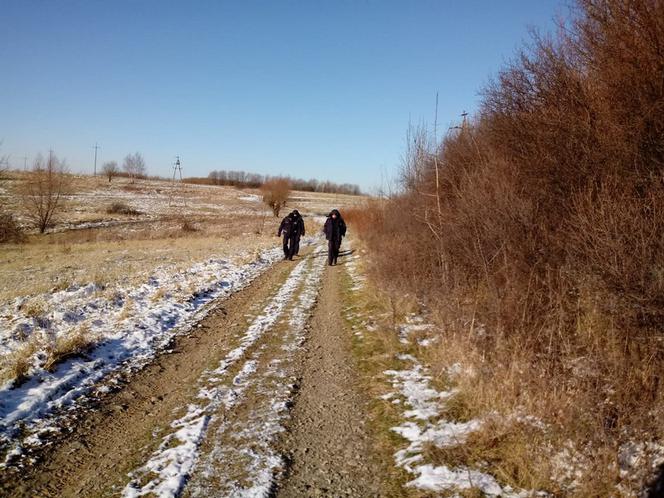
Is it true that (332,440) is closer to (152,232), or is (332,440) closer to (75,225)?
(152,232)

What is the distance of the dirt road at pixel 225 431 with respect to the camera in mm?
3480

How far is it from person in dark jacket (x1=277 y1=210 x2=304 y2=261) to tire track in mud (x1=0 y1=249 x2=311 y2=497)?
9.99m

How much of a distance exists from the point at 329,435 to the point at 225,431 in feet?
3.42

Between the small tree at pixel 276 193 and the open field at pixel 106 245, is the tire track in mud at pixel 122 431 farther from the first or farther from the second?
the small tree at pixel 276 193

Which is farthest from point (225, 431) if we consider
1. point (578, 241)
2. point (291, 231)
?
point (291, 231)

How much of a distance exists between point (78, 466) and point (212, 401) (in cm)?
148

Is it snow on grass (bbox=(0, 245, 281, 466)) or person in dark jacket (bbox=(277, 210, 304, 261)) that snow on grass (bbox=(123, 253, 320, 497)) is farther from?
person in dark jacket (bbox=(277, 210, 304, 261))

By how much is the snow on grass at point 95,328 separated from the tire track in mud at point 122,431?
329 millimetres

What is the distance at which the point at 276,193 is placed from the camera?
53.2 meters

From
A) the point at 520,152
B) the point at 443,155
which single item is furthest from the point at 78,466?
the point at 443,155

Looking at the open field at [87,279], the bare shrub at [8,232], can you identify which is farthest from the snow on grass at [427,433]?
the bare shrub at [8,232]

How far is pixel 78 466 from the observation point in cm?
374

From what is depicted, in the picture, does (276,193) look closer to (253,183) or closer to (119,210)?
(119,210)

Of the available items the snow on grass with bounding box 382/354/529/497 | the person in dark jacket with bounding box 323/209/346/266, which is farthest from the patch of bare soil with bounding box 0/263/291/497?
the person in dark jacket with bounding box 323/209/346/266
